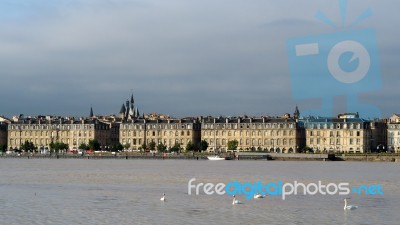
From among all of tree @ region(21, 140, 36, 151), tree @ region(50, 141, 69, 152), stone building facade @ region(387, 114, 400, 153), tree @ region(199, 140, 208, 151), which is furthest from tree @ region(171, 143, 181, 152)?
stone building facade @ region(387, 114, 400, 153)

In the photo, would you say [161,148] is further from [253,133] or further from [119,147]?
[253,133]

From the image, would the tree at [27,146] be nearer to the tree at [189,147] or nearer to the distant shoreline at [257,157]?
the distant shoreline at [257,157]

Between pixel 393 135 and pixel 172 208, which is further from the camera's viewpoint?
pixel 393 135

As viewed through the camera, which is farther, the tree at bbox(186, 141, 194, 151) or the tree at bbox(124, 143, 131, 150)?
the tree at bbox(124, 143, 131, 150)

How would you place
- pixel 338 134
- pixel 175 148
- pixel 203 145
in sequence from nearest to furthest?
pixel 338 134, pixel 203 145, pixel 175 148

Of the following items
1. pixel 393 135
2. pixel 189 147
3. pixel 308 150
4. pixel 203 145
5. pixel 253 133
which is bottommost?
pixel 308 150

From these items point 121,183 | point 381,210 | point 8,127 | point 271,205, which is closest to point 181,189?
point 121,183

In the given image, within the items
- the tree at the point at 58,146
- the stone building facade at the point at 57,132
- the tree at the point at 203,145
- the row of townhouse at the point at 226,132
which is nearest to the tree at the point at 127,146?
the row of townhouse at the point at 226,132

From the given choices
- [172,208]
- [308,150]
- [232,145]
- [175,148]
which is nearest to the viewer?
[172,208]

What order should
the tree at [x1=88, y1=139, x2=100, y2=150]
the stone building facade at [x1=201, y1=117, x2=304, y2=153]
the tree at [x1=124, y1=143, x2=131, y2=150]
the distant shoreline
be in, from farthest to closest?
the tree at [x1=124, y1=143, x2=131, y2=150], the tree at [x1=88, y1=139, x2=100, y2=150], the stone building facade at [x1=201, y1=117, x2=304, y2=153], the distant shoreline

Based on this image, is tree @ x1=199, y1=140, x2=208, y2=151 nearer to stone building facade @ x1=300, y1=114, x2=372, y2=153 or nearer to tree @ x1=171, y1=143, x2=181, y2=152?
tree @ x1=171, y1=143, x2=181, y2=152

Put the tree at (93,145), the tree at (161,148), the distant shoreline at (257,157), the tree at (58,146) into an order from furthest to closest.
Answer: the tree at (58,146) → the tree at (93,145) → the tree at (161,148) → the distant shoreline at (257,157)

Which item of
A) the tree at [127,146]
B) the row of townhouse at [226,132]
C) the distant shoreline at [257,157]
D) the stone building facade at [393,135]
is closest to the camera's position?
the distant shoreline at [257,157]

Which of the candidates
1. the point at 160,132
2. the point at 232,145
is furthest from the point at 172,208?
the point at 160,132
